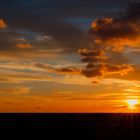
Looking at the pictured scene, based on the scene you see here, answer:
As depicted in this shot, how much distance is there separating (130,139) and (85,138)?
463 cm

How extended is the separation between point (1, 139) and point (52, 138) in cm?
511

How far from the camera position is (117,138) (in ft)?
139

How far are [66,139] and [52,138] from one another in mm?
1532

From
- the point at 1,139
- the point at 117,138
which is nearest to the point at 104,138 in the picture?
the point at 117,138

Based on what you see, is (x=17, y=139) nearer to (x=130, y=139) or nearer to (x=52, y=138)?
(x=52, y=138)

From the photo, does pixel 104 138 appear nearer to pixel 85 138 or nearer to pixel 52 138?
pixel 85 138

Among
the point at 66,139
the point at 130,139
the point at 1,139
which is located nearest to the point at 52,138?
the point at 66,139

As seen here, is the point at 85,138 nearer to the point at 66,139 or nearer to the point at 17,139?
the point at 66,139

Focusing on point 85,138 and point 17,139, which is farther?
point 85,138

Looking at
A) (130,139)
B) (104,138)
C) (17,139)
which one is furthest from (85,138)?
(17,139)

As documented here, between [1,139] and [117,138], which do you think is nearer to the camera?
[1,139]

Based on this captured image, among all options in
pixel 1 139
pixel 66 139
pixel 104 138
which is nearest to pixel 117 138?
pixel 104 138

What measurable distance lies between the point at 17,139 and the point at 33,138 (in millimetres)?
1681

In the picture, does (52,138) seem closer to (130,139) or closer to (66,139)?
(66,139)
